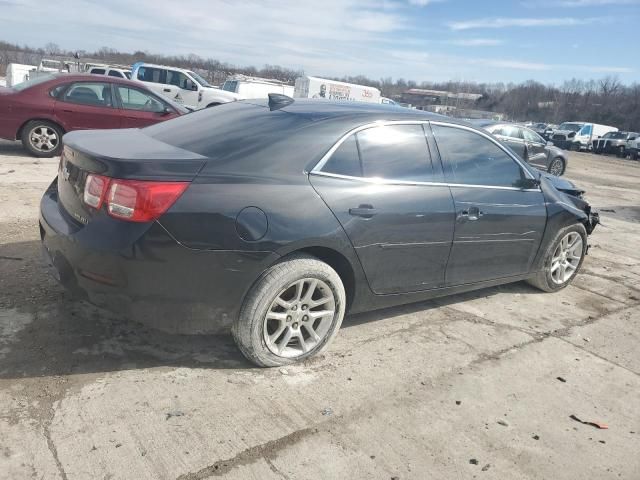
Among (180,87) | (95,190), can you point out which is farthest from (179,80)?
(95,190)

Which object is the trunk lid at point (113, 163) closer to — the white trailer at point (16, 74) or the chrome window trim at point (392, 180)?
the chrome window trim at point (392, 180)

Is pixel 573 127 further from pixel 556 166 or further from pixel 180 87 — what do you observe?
pixel 180 87

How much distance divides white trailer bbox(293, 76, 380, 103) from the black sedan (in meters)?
23.7

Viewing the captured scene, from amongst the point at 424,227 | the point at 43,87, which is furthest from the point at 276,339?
the point at 43,87

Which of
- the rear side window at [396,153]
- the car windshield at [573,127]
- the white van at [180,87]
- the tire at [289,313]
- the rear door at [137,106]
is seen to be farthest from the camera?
the car windshield at [573,127]

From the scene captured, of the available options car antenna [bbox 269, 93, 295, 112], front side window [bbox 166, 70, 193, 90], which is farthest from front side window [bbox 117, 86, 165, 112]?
front side window [bbox 166, 70, 193, 90]

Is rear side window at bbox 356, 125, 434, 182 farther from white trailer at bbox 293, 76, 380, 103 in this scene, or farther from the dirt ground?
white trailer at bbox 293, 76, 380, 103

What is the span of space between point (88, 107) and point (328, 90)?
2006 cm

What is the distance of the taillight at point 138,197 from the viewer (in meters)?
2.63

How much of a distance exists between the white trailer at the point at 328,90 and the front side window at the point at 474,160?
76.1ft

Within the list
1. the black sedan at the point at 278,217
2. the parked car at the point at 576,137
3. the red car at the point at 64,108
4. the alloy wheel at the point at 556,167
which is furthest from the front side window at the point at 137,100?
the parked car at the point at 576,137

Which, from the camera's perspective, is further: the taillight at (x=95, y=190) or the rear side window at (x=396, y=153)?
the rear side window at (x=396, y=153)

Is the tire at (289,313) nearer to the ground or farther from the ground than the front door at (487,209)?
nearer to the ground

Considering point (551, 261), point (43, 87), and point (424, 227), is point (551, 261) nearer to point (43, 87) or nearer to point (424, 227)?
point (424, 227)
